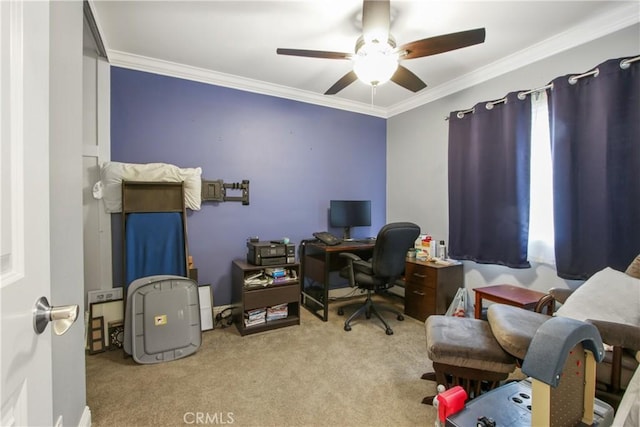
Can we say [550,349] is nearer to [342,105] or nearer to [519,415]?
[519,415]

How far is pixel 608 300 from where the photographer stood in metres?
1.56

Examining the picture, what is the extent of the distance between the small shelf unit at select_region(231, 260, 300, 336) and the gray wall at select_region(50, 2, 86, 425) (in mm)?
1255

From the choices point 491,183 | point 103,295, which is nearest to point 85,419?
point 103,295

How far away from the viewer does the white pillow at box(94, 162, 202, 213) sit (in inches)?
94.8

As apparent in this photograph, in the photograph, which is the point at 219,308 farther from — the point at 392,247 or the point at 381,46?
the point at 381,46

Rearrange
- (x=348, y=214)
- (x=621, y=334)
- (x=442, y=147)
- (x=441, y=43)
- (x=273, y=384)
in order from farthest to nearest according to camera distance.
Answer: (x=348, y=214), (x=442, y=147), (x=273, y=384), (x=441, y=43), (x=621, y=334)

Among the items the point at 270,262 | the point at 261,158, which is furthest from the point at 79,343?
the point at 261,158

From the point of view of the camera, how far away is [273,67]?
111 inches

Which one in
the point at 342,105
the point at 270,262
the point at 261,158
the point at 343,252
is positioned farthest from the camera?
the point at 342,105

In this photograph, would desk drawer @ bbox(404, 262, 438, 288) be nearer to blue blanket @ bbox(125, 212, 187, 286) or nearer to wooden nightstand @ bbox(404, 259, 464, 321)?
wooden nightstand @ bbox(404, 259, 464, 321)

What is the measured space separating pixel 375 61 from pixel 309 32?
795 millimetres

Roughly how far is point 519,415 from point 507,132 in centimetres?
231

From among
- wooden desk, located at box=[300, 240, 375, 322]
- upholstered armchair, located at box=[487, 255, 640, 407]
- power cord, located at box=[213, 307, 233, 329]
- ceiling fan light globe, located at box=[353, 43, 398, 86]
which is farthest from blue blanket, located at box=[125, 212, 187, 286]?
upholstered armchair, located at box=[487, 255, 640, 407]

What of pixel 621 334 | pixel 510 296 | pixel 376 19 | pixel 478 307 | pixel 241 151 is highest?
pixel 376 19
